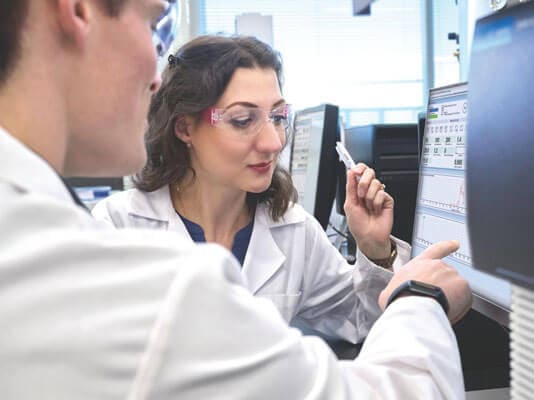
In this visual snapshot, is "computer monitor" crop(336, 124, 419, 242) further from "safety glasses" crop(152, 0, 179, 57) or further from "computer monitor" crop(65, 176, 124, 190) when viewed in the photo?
"computer monitor" crop(65, 176, 124, 190)

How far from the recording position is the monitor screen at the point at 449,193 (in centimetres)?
106

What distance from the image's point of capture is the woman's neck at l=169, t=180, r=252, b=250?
156 cm

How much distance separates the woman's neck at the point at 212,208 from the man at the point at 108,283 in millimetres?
852

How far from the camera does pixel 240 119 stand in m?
1.47

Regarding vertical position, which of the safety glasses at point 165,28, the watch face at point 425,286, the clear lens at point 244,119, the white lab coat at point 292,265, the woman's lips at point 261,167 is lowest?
the white lab coat at point 292,265

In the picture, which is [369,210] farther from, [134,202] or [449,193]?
[134,202]

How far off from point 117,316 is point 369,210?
3.08ft

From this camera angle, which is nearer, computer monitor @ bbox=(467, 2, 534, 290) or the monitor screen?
computer monitor @ bbox=(467, 2, 534, 290)

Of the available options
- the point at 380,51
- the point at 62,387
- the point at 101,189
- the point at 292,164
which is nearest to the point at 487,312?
the point at 62,387

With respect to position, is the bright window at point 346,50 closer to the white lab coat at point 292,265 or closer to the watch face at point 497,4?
the white lab coat at point 292,265

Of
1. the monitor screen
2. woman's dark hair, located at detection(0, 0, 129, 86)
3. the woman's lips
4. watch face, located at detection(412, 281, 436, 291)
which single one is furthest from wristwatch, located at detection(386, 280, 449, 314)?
the woman's lips

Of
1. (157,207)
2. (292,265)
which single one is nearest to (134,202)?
(157,207)

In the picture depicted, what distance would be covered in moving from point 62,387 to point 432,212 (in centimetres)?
96

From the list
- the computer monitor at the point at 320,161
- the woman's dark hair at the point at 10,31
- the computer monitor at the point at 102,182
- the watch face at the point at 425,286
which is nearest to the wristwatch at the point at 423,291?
the watch face at the point at 425,286
